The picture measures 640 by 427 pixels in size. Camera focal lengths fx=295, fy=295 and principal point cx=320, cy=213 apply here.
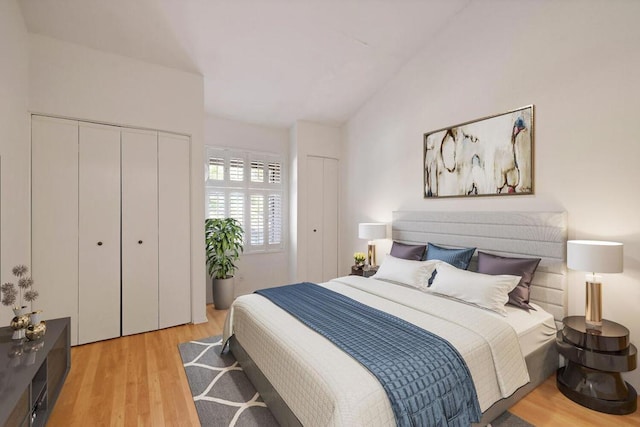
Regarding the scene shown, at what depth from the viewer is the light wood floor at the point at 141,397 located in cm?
188

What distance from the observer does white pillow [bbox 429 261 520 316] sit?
2299mm

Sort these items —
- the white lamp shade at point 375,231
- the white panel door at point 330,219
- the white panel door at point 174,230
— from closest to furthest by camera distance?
the white panel door at point 174,230 < the white lamp shade at point 375,231 < the white panel door at point 330,219

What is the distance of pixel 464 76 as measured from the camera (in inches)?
123

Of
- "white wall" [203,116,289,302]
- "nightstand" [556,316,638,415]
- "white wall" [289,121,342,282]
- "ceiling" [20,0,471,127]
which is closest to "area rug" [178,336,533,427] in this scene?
"nightstand" [556,316,638,415]

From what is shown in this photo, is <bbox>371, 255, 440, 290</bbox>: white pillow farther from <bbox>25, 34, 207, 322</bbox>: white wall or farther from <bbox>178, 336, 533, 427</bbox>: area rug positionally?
<bbox>25, 34, 207, 322</bbox>: white wall

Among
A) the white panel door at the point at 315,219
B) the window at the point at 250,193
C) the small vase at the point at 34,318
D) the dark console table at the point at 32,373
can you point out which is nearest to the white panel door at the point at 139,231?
the dark console table at the point at 32,373

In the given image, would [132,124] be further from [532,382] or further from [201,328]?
[532,382]

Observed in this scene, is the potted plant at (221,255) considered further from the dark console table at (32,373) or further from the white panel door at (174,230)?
the dark console table at (32,373)

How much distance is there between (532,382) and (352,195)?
124 inches

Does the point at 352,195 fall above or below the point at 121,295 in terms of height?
above

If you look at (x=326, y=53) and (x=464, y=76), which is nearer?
(x=464, y=76)

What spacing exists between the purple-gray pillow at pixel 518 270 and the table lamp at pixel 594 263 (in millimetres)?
347

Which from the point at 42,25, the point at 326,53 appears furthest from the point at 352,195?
the point at 42,25

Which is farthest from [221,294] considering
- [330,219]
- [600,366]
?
[600,366]
